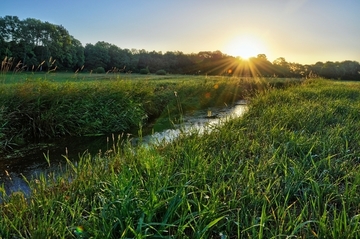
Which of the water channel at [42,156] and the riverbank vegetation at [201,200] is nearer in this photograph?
the riverbank vegetation at [201,200]

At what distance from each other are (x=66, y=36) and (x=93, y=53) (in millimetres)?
8211

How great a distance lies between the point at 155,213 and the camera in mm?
2176

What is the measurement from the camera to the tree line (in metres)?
33.9

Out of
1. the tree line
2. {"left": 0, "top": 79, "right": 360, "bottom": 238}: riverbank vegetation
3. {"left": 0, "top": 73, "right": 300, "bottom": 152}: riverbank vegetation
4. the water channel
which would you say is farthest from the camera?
the tree line

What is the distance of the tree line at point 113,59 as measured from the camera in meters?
33.9

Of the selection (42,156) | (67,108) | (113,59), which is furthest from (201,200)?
(113,59)

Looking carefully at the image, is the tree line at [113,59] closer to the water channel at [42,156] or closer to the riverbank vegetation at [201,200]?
the water channel at [42,156]

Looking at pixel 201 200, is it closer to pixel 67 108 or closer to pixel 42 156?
pixel 42 156

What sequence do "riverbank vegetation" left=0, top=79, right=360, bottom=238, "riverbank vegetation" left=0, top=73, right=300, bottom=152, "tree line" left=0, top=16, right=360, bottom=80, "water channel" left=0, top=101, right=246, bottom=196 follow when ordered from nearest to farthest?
"riverbank vegetation" left=0, top=79, right=360, bottom=238 < "water channel" left=0, top=101, right=246, bottom=196 < "riverbank vegetation" left=0, top=73, right=300, bottom=152 < "tree line" left=0, top=16, right=360, bottom=80

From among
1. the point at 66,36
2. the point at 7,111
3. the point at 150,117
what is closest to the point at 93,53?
the point at 66,36

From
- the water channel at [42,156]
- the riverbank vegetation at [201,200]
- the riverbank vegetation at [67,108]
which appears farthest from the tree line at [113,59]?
the riverbank vegetation at [201,200]

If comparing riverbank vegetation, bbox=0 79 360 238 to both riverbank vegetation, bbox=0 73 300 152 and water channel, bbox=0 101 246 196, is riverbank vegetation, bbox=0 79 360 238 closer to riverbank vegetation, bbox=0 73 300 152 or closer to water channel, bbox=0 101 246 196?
water channel, bbox=0 101 246 196

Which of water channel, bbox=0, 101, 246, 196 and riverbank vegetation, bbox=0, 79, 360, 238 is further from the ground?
riverbank vegetation, bbox=0, 79, 360, 238

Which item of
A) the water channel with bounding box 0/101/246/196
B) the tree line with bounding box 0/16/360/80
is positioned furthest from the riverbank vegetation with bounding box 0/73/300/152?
the tree line with bounding box 0/16/360/80
